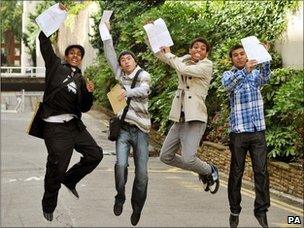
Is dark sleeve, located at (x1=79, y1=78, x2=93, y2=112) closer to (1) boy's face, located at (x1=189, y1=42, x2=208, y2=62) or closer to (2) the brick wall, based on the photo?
(1) boy's face, located at (x1=189, y1=42, x2=208, y2=62)

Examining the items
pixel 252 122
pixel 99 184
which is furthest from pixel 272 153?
pixel 252 122

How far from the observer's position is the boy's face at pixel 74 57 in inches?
→ 196

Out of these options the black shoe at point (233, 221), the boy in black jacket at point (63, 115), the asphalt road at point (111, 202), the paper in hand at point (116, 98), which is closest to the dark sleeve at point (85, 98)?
the boy in black jacket at point (63, 115)

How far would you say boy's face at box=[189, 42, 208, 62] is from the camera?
5188 millimetres

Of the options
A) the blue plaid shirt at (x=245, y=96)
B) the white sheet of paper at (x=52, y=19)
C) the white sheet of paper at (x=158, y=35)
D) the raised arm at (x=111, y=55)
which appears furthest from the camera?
the blue plaid shirt at (x=245, y=96)

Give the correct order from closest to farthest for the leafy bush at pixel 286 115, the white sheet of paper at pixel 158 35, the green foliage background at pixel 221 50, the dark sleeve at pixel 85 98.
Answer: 1. the white sheet of paper at pixel 158 35
2. the dark sleeve at pixel 85 98
3. the green foliage background at pixel 221 50
4. the leafy bush at pixel 286 115

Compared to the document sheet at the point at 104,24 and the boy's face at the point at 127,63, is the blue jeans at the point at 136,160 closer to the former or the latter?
the boy's face at the point at 127,63

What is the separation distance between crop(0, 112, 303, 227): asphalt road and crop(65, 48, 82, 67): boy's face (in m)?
4.47

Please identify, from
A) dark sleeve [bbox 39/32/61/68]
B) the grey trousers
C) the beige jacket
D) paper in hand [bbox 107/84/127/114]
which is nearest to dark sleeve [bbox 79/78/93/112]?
paper in hand [bbox 107/84/127/114]

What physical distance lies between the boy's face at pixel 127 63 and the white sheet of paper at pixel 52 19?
29.6 inches

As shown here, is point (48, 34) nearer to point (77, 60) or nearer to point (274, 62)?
point (77, 60)

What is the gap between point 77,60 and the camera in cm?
504

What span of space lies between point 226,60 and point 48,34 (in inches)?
209

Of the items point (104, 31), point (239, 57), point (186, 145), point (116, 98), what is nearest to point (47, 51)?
point (104, 31)
